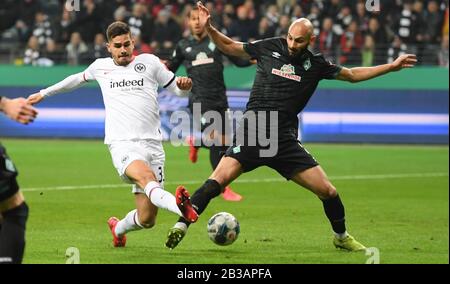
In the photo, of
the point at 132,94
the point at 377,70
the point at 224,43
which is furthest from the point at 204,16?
the point at 377,70

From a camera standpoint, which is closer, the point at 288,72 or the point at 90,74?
the point at 90,74

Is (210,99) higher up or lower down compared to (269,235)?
higher up

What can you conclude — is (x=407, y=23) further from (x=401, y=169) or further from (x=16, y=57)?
(x=16, y=57)

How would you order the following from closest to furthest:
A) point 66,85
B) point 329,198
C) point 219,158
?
point 66,85 → point 329,198 → point 219,158

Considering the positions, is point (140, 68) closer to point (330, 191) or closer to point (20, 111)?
point (330, 191)

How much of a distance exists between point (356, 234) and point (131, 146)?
3223 mm

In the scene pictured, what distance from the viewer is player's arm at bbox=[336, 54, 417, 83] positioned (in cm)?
1075

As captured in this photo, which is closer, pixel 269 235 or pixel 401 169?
pixel 269 235

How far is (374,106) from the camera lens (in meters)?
25.1

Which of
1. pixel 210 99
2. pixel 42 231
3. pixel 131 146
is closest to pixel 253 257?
pixel 131 146

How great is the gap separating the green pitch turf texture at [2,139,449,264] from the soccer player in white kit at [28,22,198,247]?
0.80m

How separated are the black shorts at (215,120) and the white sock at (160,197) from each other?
5.45 metres

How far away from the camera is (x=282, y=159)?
10570mm

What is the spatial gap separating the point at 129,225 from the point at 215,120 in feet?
16.3
